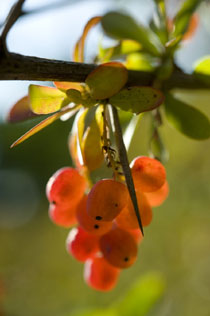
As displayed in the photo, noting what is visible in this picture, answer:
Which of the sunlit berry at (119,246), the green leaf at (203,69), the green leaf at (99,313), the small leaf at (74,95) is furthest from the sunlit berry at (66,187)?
the green leaf at (99,313)

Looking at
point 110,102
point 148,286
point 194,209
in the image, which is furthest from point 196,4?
point 194,209

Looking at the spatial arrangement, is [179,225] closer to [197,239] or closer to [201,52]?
[197,239]

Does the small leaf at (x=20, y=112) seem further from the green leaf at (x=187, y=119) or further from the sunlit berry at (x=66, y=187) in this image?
the green leaf at (x=187, y=119)

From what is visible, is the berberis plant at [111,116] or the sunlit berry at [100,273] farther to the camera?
the sunlit berry at [100,273]

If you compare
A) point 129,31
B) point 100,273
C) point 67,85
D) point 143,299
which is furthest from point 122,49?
point 143,299

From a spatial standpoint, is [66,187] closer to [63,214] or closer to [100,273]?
[63,214]

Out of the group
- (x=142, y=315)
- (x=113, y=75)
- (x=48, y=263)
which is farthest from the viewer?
(x=48, y=263)
